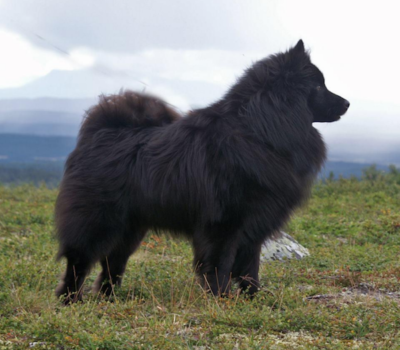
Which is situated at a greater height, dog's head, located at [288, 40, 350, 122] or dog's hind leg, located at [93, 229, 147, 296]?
dog's head, located at [288, 40, 350, 122]

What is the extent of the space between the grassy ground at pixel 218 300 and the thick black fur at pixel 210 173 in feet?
1.29

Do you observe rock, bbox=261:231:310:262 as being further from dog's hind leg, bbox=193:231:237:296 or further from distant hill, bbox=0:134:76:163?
distant hill, bbox=0:134:76:163

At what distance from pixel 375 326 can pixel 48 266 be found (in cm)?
300

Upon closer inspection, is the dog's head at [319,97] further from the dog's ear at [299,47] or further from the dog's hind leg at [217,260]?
the dog's hind leg at [217,260]

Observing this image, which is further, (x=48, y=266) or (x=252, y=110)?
(x=48, y=266)

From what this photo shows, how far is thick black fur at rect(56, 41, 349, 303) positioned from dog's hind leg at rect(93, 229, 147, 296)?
0.34ft

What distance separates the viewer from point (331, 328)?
3221mm

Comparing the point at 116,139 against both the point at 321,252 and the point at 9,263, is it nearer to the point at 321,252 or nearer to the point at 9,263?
the point at 9,263

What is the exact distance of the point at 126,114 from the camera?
449 cm

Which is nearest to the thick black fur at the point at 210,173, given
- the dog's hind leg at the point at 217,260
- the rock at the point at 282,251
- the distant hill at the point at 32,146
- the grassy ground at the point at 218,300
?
the dog's hind leg at the point at 217,260

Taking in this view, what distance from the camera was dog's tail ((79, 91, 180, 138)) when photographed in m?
4.50

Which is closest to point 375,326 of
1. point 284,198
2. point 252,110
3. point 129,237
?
point 284,198

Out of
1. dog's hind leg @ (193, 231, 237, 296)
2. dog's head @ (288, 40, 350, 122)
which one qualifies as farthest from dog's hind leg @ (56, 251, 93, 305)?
dog's head @ (288, 40, 350, 122)

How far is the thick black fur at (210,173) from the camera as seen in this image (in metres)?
3.97
